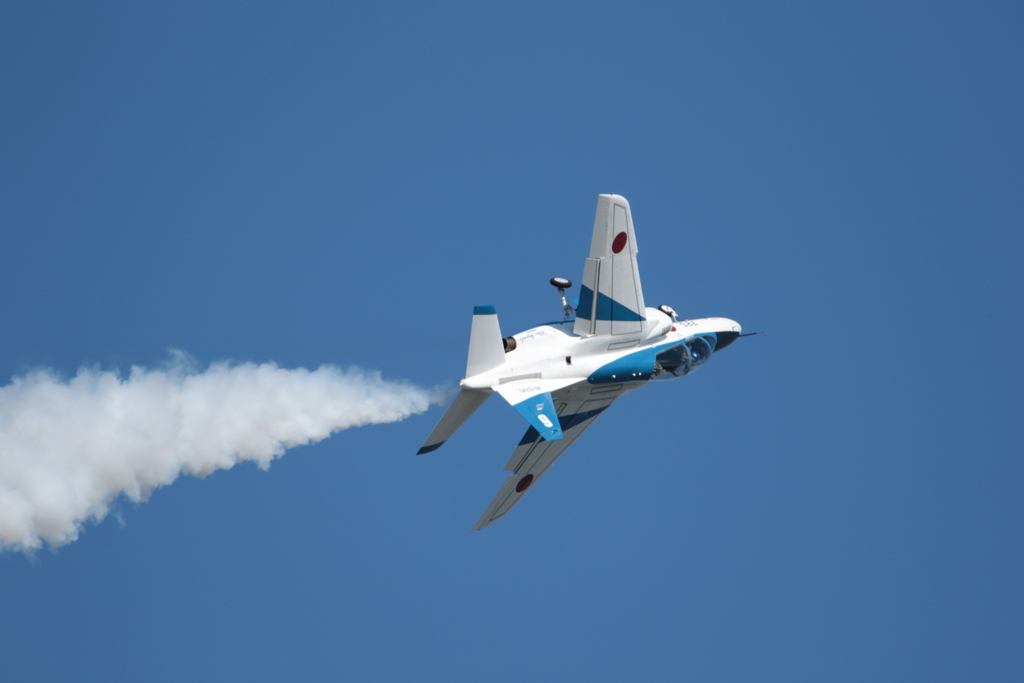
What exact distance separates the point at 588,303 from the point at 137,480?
531 inches

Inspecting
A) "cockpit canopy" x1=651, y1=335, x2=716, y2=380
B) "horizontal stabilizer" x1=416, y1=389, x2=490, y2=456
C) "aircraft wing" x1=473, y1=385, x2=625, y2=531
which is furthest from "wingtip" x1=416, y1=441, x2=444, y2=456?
"cockpit canopy" x1=651, y1=335, x2=716, y2=380

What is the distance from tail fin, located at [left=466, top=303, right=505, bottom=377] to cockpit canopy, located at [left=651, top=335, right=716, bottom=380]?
5030 mm

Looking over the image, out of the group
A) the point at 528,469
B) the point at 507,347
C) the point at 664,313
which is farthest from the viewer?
the point at 528,469

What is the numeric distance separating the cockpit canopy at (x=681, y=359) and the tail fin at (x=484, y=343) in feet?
16.5

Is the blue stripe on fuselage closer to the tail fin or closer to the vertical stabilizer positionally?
the vertical stabilizer

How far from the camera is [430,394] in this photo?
38344 mm

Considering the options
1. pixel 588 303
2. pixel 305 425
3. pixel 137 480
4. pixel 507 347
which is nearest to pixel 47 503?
pixel 137 480

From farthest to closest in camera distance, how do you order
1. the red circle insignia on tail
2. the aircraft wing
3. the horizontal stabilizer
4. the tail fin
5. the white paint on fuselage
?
the aircraft wing → the red circle insignia on tail → the horizontal stabilizer → the white paint on fuselage → the tail fin

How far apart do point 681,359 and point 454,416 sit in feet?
22.1

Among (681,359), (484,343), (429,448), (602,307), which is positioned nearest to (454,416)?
(429,448)

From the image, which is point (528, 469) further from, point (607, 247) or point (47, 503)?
point (47, 503)

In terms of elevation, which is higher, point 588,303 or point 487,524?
point 588,303

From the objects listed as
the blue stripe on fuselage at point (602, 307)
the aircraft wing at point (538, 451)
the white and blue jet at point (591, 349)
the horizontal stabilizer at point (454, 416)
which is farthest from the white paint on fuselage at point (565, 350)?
the aircraft wing at point (538, 451)

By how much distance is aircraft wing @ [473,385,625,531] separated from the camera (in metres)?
41.1
